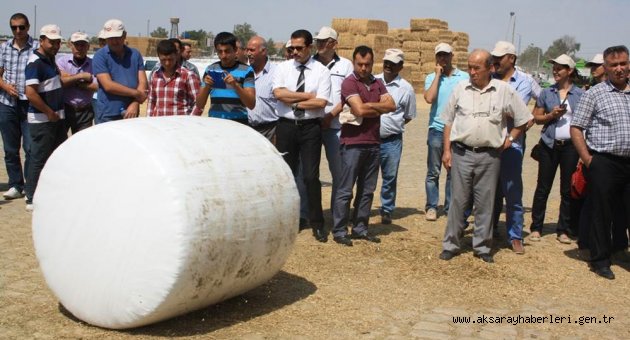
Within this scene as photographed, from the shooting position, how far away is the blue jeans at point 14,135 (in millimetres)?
10211

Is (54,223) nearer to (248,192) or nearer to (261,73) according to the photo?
(248,192)

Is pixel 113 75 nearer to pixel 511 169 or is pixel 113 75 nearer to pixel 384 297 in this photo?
pixel 384 297

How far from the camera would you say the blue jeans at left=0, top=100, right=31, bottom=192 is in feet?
33.5

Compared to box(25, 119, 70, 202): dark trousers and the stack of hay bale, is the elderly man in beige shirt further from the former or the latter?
the stack of hay bale

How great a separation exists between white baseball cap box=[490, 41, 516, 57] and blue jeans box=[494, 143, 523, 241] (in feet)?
3.88

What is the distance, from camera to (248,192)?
5391 mm

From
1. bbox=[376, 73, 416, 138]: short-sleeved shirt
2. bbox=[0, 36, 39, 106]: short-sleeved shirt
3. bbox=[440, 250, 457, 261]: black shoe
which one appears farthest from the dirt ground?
bbox=[0, 36, 39, 106]: short-sleeved shirt

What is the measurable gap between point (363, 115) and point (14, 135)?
5301 mm

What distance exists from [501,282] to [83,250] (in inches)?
156

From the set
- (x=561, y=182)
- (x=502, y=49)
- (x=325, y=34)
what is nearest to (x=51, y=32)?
(x=325, y=34)

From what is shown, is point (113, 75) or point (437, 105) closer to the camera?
point (113, 75)

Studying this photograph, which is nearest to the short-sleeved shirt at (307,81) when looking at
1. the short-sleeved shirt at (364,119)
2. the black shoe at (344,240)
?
the short-sleeved shirt at (364,119)

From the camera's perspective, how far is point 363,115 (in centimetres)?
793

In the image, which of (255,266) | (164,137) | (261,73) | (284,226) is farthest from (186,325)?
(261,73)
